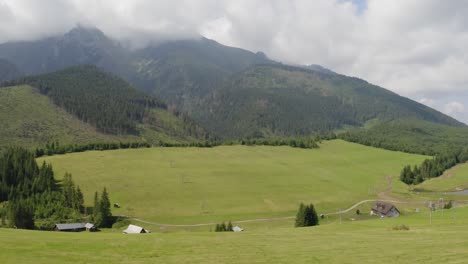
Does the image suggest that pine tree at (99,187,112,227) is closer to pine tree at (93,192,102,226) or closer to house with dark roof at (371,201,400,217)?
pine tree at (93,192,102,226)

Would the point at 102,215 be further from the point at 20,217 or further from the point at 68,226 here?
the point at 20,217

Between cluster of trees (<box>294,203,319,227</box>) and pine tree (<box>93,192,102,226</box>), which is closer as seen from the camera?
cluster of trees (<box>294,203,319,227</box>)

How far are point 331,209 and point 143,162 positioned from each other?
99.1 meters

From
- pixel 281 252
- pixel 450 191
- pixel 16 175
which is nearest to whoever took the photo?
pixel 281 252

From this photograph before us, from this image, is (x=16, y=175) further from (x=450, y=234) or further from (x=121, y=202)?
(x=450, y=234)

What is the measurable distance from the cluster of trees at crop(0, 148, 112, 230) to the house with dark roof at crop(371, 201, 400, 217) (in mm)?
84189

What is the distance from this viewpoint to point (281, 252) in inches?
1492

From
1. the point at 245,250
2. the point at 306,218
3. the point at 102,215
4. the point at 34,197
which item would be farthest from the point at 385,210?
the point at 34,197

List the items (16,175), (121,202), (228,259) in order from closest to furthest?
(228,259), (121,202), (16,175)

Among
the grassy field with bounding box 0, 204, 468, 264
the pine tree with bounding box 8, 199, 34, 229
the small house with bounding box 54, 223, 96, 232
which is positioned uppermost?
the grassy field with bounding box 0, 204, 468, 264

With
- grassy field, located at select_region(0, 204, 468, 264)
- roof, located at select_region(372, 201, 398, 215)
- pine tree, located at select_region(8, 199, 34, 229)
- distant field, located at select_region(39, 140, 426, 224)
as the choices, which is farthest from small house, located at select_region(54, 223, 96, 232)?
roof, located at select_region(372, 201, 398, 215)

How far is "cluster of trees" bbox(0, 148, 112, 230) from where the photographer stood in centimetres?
9912

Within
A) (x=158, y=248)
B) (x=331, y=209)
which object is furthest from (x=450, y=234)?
(x=331, y=209)

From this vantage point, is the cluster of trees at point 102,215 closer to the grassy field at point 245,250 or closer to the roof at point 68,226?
the roof at point 68,226
